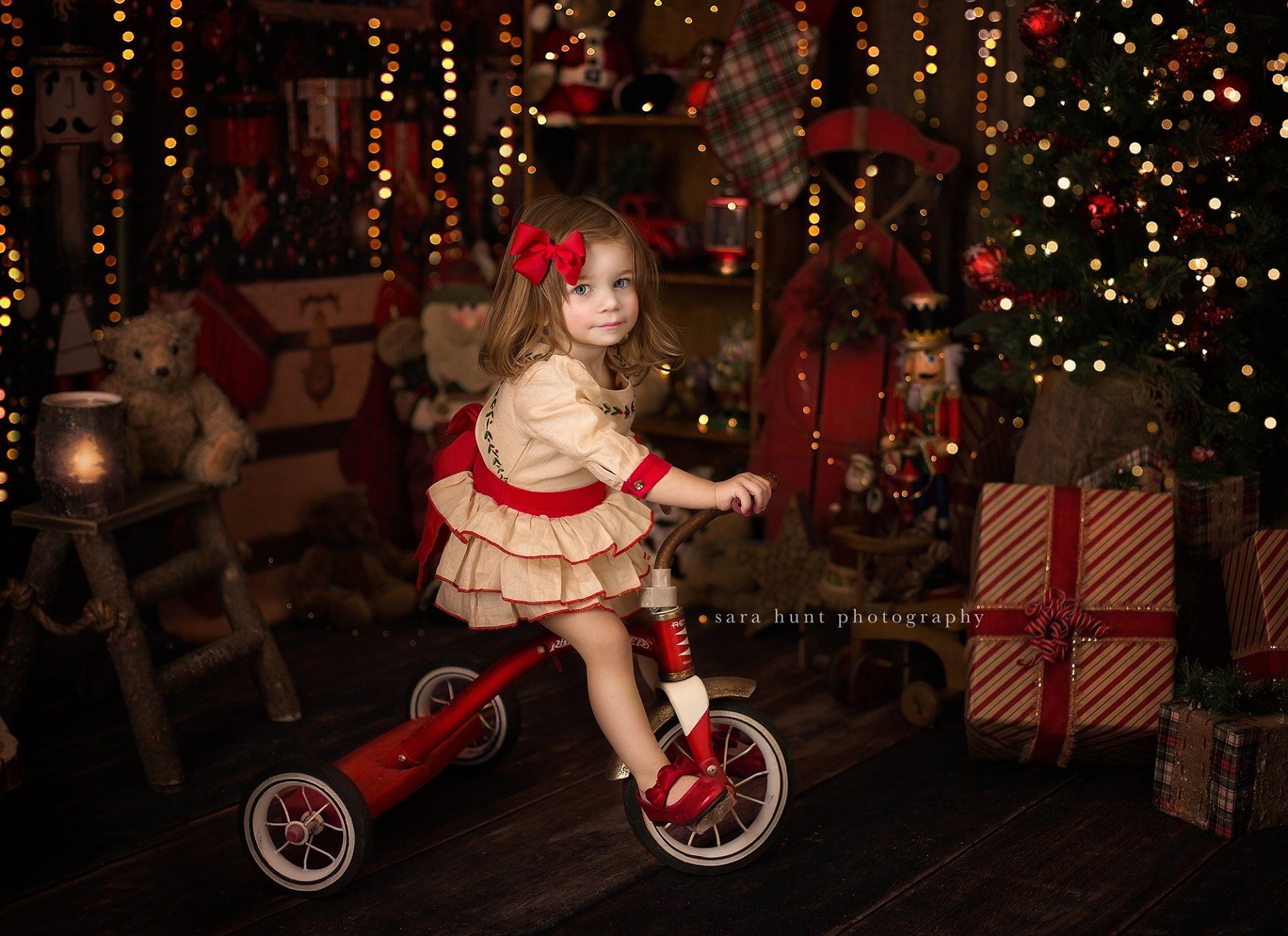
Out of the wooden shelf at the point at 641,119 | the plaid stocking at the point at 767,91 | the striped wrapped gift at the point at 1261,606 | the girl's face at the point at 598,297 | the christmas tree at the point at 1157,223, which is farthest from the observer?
the wooden shelf at the point at 641,119

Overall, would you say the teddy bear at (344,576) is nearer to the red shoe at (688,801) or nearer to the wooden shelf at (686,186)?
the wooden shelf at (686,186)

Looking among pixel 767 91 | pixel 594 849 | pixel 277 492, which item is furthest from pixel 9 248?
pixel 767 91

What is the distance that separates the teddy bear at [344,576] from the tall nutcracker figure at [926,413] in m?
1.41

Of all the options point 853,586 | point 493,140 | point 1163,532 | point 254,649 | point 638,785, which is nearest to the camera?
point 638,785

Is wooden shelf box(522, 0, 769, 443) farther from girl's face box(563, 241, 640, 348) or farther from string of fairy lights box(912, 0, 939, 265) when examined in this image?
girl's face box(563, 241, 640, 348)

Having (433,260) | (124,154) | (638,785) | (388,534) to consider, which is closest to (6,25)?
(124,154)

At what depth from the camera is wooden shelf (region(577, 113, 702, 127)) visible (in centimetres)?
412

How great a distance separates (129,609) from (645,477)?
1.29 m

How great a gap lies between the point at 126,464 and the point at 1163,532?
2.21 m

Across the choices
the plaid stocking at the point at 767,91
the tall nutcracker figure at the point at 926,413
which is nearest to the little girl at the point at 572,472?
the tall nutcracker figure at the point at 926,413

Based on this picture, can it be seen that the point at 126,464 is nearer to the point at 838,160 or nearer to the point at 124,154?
the point at 124,154

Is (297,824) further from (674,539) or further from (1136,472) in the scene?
(1136,472)

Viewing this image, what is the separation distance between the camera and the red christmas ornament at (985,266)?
3225 millimetres

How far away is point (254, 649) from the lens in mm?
3256
